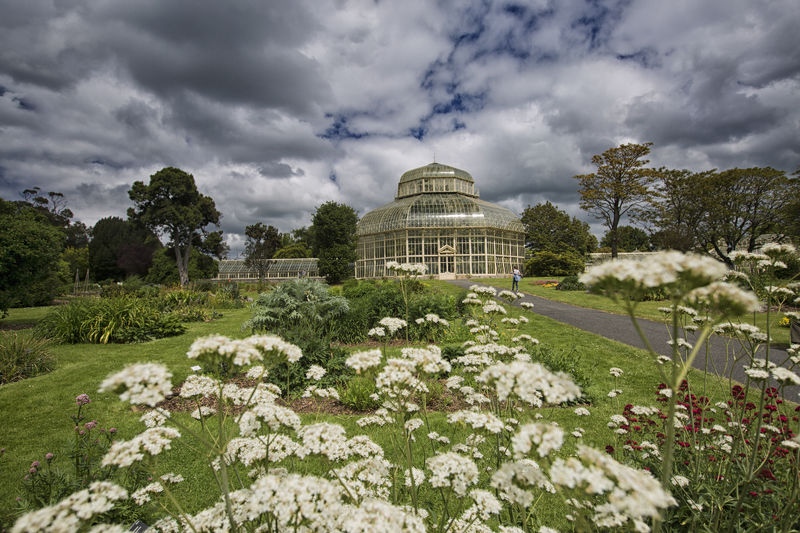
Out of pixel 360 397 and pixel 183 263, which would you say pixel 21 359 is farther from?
pixel 183 263

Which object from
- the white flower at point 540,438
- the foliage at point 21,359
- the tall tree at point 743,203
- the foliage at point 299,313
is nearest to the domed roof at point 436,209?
the tall tree at point 743,203

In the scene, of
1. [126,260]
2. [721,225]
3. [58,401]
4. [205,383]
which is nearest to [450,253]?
[721,225]

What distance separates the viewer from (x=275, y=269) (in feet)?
170

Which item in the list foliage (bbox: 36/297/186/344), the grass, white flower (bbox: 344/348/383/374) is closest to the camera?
white flower (bbox: 344/348/383/374)

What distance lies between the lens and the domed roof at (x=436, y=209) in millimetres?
40625

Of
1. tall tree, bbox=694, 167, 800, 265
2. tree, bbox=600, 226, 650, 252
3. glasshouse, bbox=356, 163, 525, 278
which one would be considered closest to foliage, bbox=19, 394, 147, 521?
glasshouse, bbox=356, 163, 525, 278

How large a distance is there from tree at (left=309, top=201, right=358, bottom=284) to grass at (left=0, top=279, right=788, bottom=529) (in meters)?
27.8

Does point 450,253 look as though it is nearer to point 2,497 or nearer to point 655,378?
point 655,378

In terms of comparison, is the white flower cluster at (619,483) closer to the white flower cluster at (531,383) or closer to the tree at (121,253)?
the white flower cluster at (531,383)

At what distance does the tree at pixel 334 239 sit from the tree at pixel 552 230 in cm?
2301

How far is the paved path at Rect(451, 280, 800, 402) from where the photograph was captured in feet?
28.2

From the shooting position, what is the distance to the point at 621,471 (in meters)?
1.34

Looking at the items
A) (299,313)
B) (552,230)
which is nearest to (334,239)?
(552,230)

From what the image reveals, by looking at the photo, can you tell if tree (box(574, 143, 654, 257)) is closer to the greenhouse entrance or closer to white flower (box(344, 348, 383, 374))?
the greenhouse entrance
